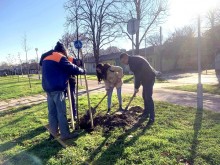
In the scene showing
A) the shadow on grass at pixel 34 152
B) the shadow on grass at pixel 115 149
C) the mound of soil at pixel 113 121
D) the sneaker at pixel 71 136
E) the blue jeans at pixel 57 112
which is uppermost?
the blue jeans at pixel 57 112

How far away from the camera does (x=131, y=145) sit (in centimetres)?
473

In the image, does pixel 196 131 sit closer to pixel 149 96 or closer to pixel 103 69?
pixel 149 96

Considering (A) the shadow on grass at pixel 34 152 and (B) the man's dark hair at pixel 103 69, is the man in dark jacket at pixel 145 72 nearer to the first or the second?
(B) the man's dark hair at pixel 103 69

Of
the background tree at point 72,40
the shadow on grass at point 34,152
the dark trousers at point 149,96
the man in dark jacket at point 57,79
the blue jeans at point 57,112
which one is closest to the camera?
the shadow on grass at point 34,152

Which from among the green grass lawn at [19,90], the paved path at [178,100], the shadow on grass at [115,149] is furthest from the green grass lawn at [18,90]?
the shadow on grass at [115,149]

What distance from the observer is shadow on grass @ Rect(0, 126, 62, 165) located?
14.6 ft

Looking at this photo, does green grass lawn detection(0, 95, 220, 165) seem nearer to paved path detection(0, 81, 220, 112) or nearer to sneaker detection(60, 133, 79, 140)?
sneaker detection(60, 133, 79, 140)

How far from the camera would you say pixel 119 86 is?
7.73m

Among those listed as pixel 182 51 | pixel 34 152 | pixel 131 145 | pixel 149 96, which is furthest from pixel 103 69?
pixel 182 51

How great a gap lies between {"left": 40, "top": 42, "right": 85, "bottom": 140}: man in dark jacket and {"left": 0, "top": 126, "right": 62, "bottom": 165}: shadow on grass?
1.29ft

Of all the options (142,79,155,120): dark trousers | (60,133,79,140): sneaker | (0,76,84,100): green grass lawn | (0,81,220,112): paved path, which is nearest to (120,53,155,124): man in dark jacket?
(142,79,155,120): dark trousers

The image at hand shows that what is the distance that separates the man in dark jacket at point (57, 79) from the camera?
16.6ft

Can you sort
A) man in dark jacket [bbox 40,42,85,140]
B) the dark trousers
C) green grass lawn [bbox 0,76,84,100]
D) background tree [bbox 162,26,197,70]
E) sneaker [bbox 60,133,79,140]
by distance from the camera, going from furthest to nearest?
Result: 1. background tree [bbox 162,26,197,70]
2. green grass lawn [bbox 0,76,84,100]
3. the dark trousers
4. sneaker [bbox 60,133,79,140]
5. man in dark jacket [bbox 40,42,85,140]

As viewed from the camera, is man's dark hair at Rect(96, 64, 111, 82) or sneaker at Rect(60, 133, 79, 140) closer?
sneaker at Rect(60, 133, 79, 140)
